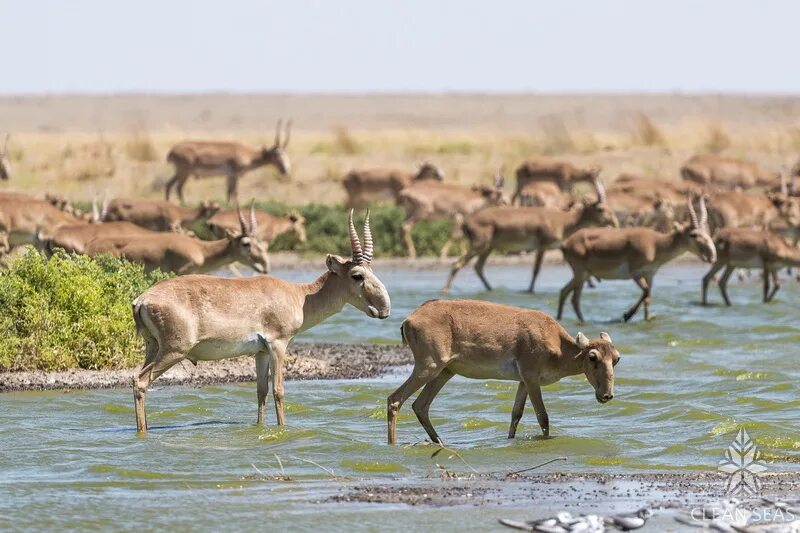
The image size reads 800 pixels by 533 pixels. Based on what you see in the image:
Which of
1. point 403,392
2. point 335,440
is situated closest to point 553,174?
point 335,440

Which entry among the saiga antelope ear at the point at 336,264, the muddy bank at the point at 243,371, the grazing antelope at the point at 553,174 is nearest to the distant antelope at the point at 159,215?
the muddy bank at the point at 243,371

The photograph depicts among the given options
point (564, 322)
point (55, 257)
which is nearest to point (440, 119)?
point (564, 322)

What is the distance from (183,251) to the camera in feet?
68.4

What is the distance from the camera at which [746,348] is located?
21.5 metres

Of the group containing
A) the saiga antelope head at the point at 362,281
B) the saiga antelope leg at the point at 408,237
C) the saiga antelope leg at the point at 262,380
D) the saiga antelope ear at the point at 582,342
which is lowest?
the saiga antelope leg at the point at 408,237

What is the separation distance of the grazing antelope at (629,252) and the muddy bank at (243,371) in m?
4.76

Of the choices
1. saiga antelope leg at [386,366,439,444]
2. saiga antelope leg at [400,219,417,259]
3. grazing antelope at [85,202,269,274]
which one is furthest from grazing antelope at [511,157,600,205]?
saiga antelope leg at [386,366,439,444]

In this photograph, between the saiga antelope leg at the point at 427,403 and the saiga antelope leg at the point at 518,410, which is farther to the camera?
the saiga antelope leg at the point at 518,410

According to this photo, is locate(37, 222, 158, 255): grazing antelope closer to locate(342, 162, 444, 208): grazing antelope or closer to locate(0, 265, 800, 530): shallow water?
locate(0, 265, 800, 530): shallow water

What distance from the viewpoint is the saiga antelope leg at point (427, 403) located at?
13453 mm

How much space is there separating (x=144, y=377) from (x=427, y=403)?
249cm

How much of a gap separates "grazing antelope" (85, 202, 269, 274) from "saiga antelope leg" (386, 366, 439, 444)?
802cm

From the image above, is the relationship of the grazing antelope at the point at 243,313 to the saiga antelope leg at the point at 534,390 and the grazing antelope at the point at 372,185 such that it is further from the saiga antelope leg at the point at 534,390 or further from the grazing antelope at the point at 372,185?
the grazing antelope at the point at 372,185

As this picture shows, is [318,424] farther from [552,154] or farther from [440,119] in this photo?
[440,119]
